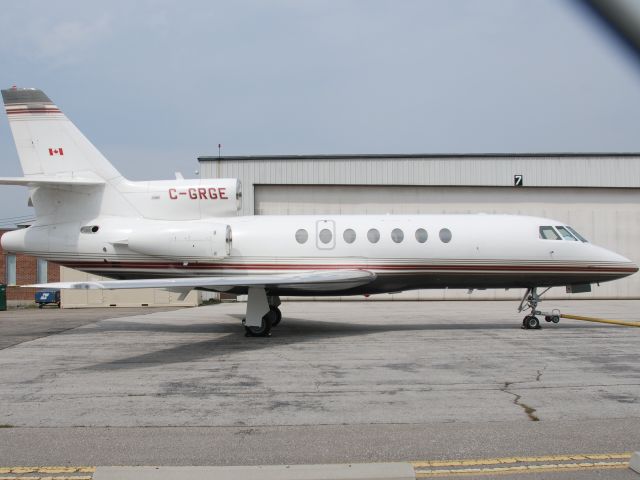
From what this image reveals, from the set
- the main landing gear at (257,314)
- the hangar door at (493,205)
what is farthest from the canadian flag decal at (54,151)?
the hangar door at (493,205)

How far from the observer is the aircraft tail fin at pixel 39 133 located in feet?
50.4

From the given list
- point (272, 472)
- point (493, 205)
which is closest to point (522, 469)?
point (272, 472)

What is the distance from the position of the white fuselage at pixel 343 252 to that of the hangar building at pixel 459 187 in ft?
47.7

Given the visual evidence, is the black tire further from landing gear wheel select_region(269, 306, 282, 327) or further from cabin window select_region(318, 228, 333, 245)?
landing gear wheel select_region(269, 306, 282, 327)

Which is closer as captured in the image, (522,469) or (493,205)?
(522,469)

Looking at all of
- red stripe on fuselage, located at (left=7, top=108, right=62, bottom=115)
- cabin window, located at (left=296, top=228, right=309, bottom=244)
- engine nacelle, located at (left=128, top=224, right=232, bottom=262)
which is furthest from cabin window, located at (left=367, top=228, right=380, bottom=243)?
red stripe on fuselage, located at (left=7, top=108, right=62, bottom=115)

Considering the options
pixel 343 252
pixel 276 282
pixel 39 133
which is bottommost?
pixel 276 282

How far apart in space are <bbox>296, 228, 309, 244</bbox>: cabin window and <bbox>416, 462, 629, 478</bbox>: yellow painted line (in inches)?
418

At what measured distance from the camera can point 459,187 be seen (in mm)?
30219

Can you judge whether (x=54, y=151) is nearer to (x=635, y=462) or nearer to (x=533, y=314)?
A: (x=533, y=314)

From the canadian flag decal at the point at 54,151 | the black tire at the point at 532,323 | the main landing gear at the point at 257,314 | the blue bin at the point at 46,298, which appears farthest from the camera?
the blue bin at the point at 46,298

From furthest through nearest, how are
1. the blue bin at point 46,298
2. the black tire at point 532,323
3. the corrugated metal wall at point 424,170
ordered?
the blue bin at point 46,298, the corrugated metal wall at point 424,170, the black tire at point 532,323

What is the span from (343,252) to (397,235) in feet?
5.08

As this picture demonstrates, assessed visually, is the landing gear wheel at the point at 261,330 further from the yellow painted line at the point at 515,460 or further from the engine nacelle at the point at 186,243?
the yellow painted line at the point at 515,460
